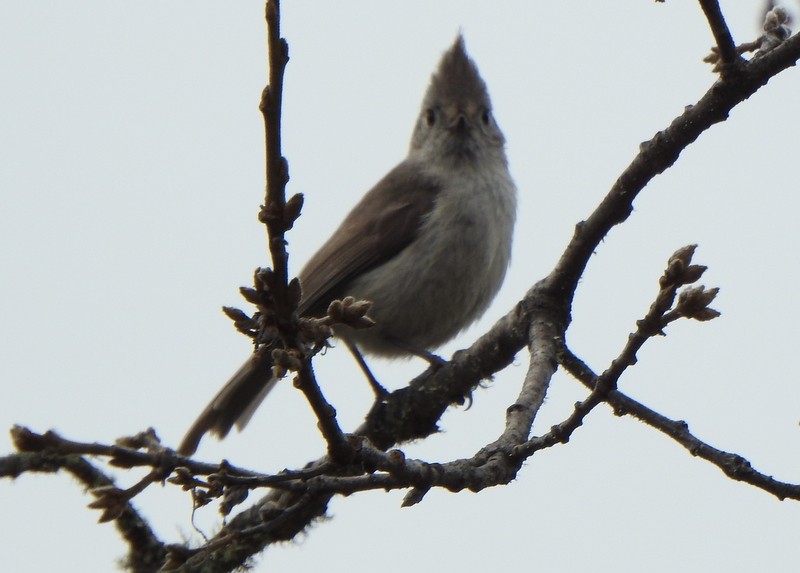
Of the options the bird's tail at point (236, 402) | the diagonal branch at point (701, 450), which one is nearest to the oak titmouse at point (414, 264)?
the bird's tail at point (236, 402)

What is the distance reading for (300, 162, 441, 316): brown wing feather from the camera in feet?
19.1

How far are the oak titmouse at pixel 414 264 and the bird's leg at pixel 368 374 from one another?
3 cm

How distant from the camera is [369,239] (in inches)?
235

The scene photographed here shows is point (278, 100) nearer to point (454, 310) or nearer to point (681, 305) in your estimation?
point (681, 305)

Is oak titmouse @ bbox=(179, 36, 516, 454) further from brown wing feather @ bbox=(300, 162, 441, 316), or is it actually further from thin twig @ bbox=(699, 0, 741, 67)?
thin twig @ bbox=(699, 0, 741, 67)

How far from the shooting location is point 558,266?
13.8 feet

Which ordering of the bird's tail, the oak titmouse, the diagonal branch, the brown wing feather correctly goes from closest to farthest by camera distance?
the diagonal branch, the bird's tail, the oak titmouse, the brown wing feather

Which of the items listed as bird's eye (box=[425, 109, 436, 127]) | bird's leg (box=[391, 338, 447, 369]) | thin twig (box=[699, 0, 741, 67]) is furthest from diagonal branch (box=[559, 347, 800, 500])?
bird's eye (box=[425, 109, 436, 127])

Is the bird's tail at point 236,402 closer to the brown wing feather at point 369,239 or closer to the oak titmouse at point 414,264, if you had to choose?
the oak titmouse at point 414,264

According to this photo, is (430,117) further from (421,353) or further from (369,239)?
(421,353)

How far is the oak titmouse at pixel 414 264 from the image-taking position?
5.66 metres

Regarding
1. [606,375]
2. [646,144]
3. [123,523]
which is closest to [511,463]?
[606,375]

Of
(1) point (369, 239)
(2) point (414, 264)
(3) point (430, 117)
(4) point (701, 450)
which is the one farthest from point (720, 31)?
(3) point (430, 117)

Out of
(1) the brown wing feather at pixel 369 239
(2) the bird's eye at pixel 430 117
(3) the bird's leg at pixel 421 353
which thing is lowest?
(3) the bird's leg at pixel 421 353
